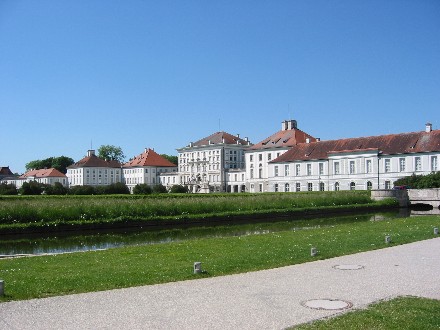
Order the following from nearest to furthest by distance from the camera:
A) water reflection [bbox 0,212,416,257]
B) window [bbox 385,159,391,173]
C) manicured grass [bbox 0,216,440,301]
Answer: manicured grass [bbox 0,216,440,301], water reflection [bbox 0,212,416,257], window [bbox 385,159,391,173]

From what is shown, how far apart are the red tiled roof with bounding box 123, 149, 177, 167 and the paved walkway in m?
98.5

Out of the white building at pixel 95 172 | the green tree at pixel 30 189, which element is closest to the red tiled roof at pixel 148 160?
the white building at pixel 95 172

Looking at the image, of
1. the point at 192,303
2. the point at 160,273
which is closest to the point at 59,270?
the point at 160,273

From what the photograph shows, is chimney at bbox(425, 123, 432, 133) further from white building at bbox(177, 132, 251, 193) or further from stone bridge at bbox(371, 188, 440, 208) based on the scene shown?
white building at bbox(177, 132, 251, 193)

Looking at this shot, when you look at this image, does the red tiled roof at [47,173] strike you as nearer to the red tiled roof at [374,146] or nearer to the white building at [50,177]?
the white building at [50,177]

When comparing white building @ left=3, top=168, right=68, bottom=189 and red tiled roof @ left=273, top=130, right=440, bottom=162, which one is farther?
white building @ left=3, top=168, right=68, bottom=189

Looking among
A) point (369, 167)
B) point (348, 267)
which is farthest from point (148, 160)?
point (348, 267)

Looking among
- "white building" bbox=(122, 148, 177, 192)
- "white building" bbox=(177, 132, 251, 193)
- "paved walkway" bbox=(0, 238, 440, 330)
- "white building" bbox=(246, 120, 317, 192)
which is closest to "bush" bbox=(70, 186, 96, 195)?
"white building" bbox=(246, 120, 317, 192)

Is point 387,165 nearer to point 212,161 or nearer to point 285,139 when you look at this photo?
point 285,139

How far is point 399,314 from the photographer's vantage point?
662 centimetres

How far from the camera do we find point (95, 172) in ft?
370

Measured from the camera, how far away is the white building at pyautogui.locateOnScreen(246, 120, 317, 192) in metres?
76.6

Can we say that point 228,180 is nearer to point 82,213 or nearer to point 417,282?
point 82,213

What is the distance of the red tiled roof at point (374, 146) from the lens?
56.0m
